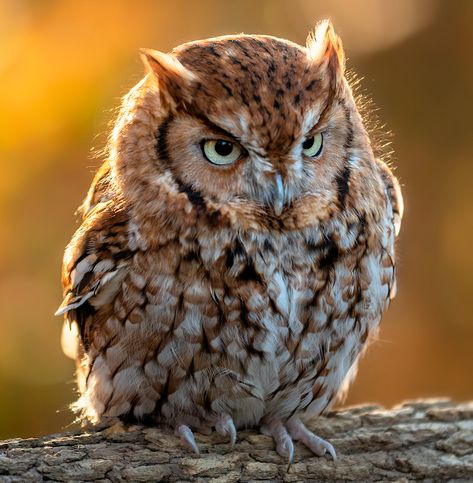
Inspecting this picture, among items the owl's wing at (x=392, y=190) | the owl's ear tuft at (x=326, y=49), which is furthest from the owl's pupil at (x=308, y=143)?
the owl's wing at (x=392, y=190)

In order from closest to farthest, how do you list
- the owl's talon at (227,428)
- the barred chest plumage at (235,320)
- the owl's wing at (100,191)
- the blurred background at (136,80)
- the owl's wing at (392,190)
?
the barred chest plumage at (235,320)
the owl's talon at (227,428)
the owl's wing at (100,191)
the owl's wing at (392,190)
the blurred background at (136,80)

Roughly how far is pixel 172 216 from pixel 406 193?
2.71 m

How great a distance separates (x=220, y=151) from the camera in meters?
2.70

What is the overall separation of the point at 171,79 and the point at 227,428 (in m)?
1.09

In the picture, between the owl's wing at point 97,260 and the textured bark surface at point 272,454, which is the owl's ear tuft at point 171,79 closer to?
the owl's wing at point 97,260

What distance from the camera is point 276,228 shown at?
2.86m

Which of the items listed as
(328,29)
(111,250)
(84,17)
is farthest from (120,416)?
(84,17)

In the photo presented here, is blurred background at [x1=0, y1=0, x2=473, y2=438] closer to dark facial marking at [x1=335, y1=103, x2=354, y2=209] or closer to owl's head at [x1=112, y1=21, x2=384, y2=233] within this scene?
owl's head at [x1=112, y1=21, x2=384, y2=233]

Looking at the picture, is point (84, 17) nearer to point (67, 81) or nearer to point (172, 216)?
point (67, 81)

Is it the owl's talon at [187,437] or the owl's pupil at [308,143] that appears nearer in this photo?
the owl's pupil at [308,143]

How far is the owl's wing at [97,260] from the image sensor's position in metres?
2.92

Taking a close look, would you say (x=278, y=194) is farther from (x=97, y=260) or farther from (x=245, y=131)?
(x=97, y=260)

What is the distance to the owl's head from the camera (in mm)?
2652

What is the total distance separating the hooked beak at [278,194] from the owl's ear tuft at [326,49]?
16.2 inches
